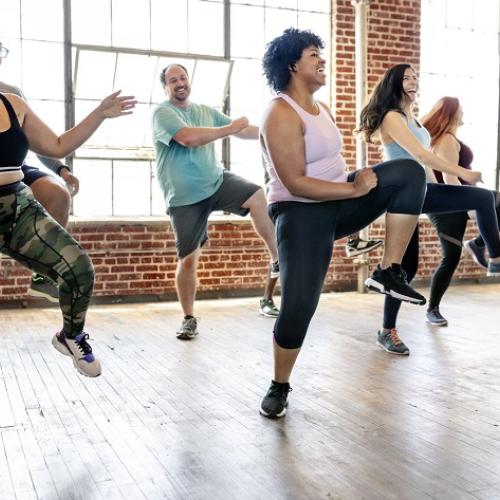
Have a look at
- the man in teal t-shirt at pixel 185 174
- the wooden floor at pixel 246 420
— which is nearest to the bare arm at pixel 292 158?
the wooden floor at pixel 246 420

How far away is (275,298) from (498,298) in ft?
6.92

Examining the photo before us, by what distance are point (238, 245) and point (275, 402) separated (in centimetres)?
397

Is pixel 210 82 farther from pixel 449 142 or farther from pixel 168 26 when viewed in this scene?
pixel 449 142

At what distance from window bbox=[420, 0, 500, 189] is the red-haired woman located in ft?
9.90

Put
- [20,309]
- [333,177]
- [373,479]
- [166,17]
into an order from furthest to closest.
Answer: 1. [166,17]
2. [20,309]
3. [333,177]
4. [373,479]

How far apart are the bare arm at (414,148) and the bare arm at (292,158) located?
42.5 inches

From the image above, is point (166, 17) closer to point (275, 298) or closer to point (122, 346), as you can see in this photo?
point (275, 298)

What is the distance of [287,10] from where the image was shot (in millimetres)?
7160

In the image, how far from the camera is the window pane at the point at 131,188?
658 cm

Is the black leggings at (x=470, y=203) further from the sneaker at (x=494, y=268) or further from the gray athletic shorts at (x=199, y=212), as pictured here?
the gray athletic shorts at (x=199, y=212)

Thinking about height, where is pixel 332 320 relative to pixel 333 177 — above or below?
below

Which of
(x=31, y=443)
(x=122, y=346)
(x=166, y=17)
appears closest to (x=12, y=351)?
(x=122, y=346)

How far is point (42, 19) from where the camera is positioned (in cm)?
634

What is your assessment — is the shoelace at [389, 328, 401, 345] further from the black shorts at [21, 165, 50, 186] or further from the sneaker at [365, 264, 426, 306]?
the black shorts at [21, 165, 50, 186]
